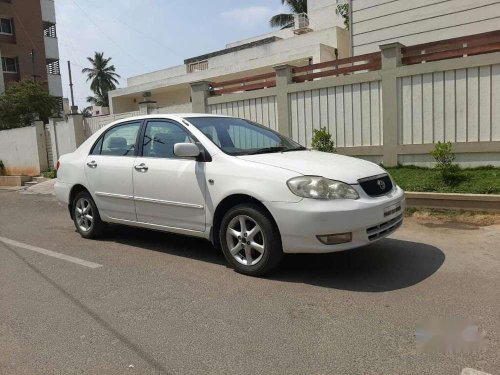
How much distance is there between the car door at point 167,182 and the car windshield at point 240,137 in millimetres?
268

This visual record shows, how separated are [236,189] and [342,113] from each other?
5472mm

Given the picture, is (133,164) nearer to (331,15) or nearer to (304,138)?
(304,138)

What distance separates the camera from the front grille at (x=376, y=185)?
4531 millimetres

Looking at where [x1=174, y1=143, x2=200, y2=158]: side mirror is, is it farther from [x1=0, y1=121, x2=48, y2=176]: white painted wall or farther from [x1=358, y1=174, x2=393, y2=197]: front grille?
[x1=0, y1=121, x2=48, y2=176]: white painted wall

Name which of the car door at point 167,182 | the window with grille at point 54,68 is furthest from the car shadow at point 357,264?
the window with grille at point 54,68

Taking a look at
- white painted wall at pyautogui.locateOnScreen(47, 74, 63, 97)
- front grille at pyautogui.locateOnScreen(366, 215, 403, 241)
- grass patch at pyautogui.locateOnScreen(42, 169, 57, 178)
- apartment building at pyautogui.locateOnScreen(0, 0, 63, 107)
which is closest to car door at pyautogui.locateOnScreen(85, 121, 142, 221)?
front grille at pyautogui.locateOnScreen(366, 215, 403, 241)

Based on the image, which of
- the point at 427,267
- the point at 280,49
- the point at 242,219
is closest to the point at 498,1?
the point at 427,267

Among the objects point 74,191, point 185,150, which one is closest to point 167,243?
point 74,191

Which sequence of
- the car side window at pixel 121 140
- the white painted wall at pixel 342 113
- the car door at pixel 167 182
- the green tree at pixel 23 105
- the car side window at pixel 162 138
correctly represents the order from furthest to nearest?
1. the green tree at pixel 23 105
2. the white painted wall at pixel 342 113
3. the car side window at pixel 121 140
4. the car side window at pixel 162 138
5. the car door at pixel 167 182

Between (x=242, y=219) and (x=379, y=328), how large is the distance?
1.73m

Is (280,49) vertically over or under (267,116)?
over

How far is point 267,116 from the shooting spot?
35.5 feet

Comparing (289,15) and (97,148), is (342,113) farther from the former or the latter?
(289,15)

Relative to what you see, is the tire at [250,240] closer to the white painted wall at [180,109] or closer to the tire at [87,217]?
the tire at [87,217]
